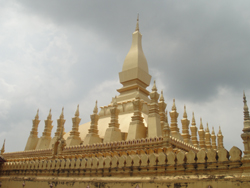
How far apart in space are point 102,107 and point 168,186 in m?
17.8

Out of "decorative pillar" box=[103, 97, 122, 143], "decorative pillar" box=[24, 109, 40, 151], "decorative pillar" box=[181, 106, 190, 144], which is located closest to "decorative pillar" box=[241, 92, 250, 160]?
"decorative pillar" box=[103, 97, 122, 143]

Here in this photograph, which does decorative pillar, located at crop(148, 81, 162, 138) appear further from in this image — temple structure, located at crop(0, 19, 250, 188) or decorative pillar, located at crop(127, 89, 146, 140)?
decorative pillar, located at crop(127, 89, 146, 140)

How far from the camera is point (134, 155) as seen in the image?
9789 mm

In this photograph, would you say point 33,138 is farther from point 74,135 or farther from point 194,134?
point 194,134

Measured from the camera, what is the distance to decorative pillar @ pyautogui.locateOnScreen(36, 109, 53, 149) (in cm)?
2433

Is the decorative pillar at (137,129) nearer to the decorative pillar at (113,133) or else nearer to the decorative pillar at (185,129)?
the decorative pillar at (113,133)

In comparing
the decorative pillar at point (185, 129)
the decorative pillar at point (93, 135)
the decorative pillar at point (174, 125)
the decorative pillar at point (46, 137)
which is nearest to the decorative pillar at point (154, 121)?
the decorative pillar at point (174, 125)

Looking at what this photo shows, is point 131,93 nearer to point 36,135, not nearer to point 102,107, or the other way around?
point 102,107

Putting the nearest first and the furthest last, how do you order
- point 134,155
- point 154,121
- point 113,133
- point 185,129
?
point 134,155
point 154,121
point 113,133
point 185,129

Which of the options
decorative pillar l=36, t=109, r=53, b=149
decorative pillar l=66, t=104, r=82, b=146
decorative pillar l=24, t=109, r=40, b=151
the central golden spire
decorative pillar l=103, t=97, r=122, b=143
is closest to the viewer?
decorative pillar l=103, t=97, r=122, b=143

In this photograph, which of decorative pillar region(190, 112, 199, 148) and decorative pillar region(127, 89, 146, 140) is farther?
decorative pillar region(190, 112, 199, 148)

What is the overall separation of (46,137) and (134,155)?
17439 millimetres

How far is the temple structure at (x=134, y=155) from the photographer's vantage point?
7.50 meters

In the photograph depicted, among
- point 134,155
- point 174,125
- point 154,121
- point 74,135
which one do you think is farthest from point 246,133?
point 74,135
